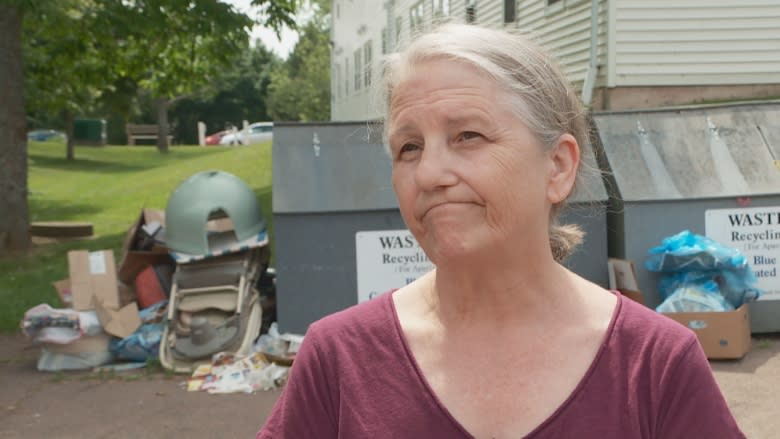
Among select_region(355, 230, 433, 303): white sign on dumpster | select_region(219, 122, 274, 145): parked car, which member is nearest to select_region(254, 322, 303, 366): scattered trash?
select_region(355, 230, 433, 303): white sign on dumpster

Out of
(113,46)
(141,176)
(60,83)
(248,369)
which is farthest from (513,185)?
(141,176)

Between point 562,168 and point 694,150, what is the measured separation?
6663 millimetres

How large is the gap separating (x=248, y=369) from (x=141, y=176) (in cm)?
2373

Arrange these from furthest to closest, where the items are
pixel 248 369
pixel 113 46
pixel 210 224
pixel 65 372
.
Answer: pixel 113 46 < pixel 210 224 < pixel 65 372 < pixel 248 369

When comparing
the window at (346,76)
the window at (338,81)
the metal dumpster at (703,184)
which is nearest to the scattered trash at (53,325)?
the metal dumpster at (703,184)

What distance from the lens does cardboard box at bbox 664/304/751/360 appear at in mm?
6672

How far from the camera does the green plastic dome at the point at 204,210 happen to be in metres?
7.68

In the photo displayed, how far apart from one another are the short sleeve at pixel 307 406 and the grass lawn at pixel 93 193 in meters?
8.39

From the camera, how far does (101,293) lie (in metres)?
7.62

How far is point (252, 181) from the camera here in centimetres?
2272

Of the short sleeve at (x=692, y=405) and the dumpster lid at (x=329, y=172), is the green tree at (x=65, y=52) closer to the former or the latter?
the dumpster lid at (x=329, y=172)

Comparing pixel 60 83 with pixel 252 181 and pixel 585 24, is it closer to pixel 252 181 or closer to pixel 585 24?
pixel 252 181

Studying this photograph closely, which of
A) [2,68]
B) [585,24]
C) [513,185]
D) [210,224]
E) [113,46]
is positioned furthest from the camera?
[113,46]

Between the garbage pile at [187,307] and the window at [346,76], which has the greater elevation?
the window at [346,76]
